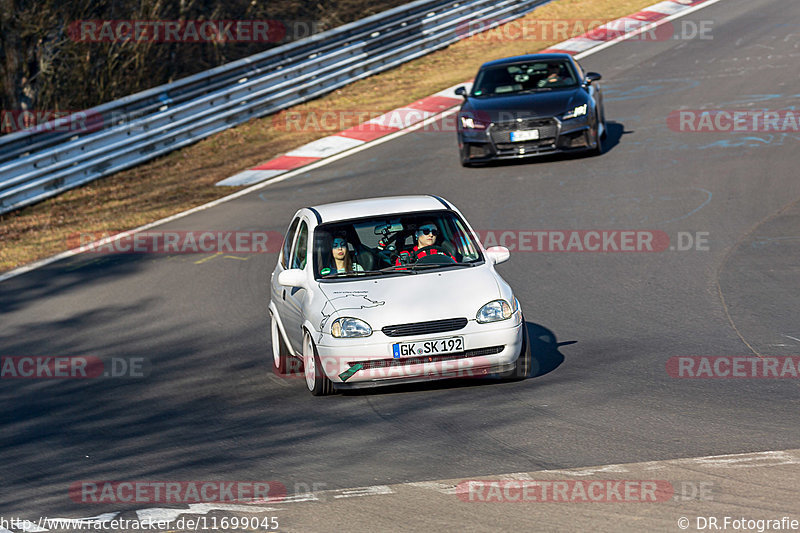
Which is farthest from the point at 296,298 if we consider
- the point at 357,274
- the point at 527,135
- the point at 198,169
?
the point at 198,169

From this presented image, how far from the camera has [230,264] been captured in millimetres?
14820

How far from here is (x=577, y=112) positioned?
1769 centimetres

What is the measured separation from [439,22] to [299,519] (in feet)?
78.7

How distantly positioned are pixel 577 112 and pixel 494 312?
9.67 metres

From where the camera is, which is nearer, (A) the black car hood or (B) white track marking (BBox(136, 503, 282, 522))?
(B) white track marking (BBox(136, 503, 282, 522))

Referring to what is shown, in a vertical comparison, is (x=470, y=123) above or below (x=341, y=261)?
above

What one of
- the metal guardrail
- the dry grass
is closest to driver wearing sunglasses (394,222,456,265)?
the dry grass

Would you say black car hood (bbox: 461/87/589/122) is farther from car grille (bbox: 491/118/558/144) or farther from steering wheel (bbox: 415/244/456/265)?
steering wheel (bbox: 415/244/456/265)

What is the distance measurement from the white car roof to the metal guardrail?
33.7 ft

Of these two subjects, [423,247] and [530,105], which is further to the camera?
[530,105]

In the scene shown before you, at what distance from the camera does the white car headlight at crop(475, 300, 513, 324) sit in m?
8.65

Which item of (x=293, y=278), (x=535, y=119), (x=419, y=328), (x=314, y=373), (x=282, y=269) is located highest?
(x=535, y=119)

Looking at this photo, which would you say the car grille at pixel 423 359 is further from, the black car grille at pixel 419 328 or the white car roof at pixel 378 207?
the white car roof at pixel 378 207

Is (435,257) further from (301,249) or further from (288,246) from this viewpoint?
(288,246)
